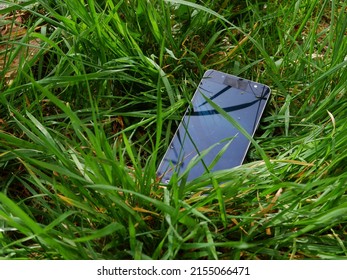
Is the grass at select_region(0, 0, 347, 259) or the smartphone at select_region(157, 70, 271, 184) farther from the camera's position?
the smartphone at select_region(157, 70, 271, 184)

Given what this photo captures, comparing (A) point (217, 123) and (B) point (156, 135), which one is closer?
(B) point (156, 135)

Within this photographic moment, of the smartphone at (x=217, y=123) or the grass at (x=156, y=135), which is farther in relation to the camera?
the smartphone at (x=217, y=123)

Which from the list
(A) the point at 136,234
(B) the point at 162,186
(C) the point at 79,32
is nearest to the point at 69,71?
(C) the point at 79,32
